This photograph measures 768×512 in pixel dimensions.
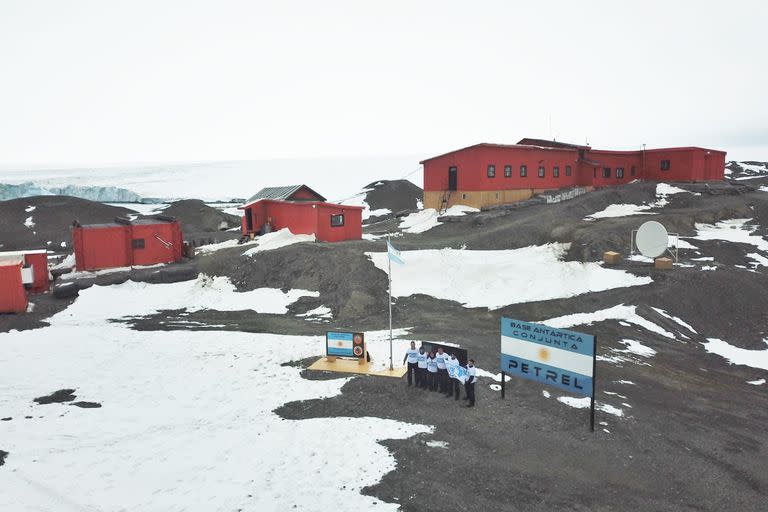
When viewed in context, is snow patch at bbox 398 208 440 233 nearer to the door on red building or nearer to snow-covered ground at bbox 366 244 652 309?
the door on red building

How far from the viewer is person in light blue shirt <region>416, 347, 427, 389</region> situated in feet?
52.6

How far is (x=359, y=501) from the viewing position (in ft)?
33.6

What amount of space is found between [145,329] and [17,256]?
14.5m

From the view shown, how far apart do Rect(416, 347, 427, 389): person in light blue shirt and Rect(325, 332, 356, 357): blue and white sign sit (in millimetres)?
3195

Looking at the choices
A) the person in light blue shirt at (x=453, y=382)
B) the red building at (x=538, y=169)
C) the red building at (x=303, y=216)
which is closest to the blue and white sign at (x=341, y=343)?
the person in light blue shirt at (x=453, y=382)

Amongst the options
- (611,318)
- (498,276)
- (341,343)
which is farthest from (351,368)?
(498,276)

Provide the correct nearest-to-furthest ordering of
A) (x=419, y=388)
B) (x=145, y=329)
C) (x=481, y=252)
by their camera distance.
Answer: (x=419, y=388), (x=145, y=329), (x=481, y=252)

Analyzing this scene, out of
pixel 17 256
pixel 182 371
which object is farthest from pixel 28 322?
pixel 182 371

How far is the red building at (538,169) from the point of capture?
48.9 metres

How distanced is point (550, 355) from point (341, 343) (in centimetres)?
765

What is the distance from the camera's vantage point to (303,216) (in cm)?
4150

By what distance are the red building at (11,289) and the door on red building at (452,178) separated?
1448 inches

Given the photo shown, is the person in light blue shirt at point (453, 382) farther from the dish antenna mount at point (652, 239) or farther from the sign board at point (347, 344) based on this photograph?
the dish antenna mount at point (652, 239)

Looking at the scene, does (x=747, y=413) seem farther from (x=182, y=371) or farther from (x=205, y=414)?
(x=182, y=371)
